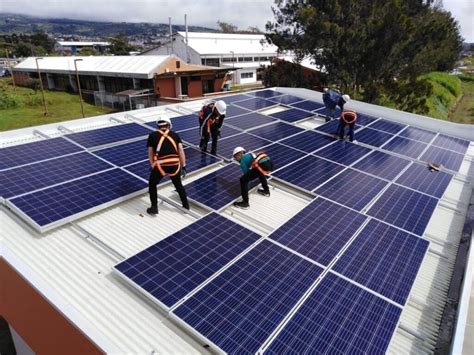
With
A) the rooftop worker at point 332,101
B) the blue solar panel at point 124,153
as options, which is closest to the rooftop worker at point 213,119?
the blue solar panel at point 124,153

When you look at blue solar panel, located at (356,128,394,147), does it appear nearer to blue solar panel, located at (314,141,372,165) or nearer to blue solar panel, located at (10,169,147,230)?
blue solar panel, located at (314,141,372,165)

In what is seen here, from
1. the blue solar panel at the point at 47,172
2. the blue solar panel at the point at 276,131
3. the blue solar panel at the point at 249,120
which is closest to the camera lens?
the blue solar panel at the point at 47,172

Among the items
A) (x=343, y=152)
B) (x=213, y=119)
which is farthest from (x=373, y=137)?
(x=213, y=119)

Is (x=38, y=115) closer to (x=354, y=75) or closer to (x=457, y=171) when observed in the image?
(x=354, y=75)

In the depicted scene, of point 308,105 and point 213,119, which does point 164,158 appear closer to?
point 213,119

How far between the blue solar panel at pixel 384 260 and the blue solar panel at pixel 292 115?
8972 millimetres

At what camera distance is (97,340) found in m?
4.82

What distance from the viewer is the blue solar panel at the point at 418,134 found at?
15610mm

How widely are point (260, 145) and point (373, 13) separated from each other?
26.8 meters

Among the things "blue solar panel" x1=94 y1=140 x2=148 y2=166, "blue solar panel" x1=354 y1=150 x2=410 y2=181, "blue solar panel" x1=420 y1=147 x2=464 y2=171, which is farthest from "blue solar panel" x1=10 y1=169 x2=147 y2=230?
"blue solar panel" x1=420 y1=147 x2=464 y2=171

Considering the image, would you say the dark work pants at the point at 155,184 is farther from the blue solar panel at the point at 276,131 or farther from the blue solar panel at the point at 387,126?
the blue solar panel at the point at 387,126

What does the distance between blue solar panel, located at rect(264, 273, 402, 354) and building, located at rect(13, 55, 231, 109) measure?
3440 cm

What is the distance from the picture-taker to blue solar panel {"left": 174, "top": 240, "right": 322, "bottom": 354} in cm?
491

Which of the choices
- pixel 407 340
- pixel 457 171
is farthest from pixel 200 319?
pixel 457 171
